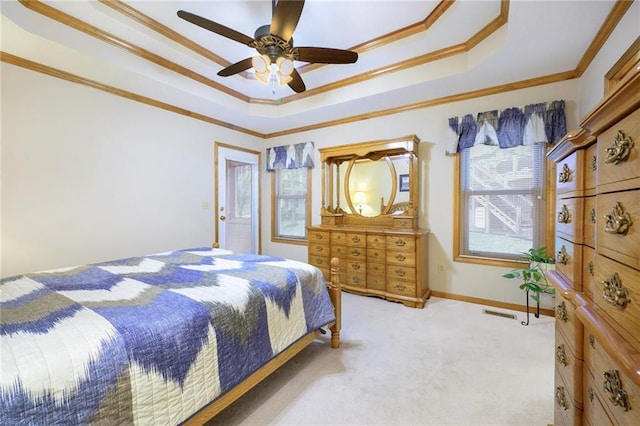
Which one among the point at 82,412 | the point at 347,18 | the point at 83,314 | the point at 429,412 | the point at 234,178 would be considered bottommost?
the point at 429,412

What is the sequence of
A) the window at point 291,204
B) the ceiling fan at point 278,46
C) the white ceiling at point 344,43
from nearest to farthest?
the ceiling fan at point 278,46 < the white ceiling at point 344,43 < the window at point 291,204

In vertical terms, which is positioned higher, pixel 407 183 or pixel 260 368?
pixel 407 183

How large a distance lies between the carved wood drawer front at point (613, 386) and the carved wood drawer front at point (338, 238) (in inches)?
106

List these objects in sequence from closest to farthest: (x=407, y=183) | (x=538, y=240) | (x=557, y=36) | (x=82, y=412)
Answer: (x=82, y=412), (x=557, y=36), (x=538, y=240), (x=407, y=183)

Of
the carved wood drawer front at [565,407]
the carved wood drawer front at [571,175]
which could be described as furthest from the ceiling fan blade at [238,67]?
the carved wood drawer front at [565,407]

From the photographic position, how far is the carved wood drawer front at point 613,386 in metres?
0.61

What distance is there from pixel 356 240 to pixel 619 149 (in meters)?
2.85

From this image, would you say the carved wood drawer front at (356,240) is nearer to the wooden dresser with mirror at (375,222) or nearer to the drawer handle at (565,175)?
the wooden dresser with mirror at (375,222)

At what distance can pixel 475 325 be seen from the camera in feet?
8.50

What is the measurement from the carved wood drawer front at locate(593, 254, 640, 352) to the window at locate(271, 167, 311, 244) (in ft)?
12.3

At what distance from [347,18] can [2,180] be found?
131 inches

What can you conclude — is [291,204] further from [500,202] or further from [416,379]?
[416,379]

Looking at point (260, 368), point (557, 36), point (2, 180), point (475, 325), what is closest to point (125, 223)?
point (2, 180)

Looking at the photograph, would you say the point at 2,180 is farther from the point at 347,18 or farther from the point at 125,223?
the point at 347,18
